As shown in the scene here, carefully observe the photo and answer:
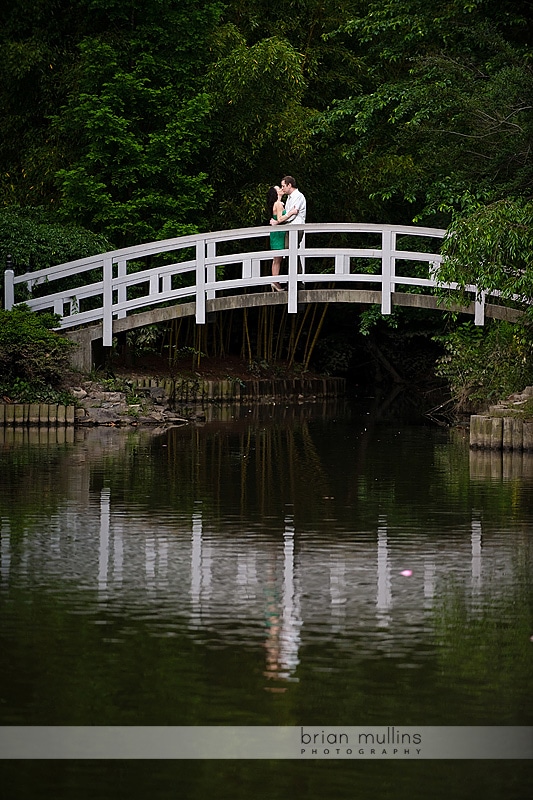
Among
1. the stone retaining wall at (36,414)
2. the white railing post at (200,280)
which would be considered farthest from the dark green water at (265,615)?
the white railing post at (200,280)

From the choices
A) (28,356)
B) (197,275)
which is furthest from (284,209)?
(28,356)

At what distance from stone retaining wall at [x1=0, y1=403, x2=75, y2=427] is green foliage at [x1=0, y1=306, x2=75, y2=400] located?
43 centimetres

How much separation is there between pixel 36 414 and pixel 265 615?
14.8 metres

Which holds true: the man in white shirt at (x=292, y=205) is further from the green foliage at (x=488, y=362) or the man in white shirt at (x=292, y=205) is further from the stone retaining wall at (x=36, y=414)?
the stone retaining wall at (x=36, y=414)

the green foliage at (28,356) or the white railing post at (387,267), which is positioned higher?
the white railing post at (387,267)

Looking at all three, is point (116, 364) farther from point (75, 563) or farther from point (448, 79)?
point (75, 563)

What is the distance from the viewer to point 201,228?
31.2 metres

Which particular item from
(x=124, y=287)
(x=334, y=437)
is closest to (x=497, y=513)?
(x=334, y=437)

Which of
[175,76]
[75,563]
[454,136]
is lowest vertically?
[75,563]

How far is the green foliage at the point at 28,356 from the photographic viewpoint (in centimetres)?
2283

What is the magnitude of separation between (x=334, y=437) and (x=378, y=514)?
29.6ft

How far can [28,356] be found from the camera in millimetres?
22938

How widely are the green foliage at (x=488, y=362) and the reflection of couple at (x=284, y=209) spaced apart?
3052 millimetres

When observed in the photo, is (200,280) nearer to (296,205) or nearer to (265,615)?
(296,205)
